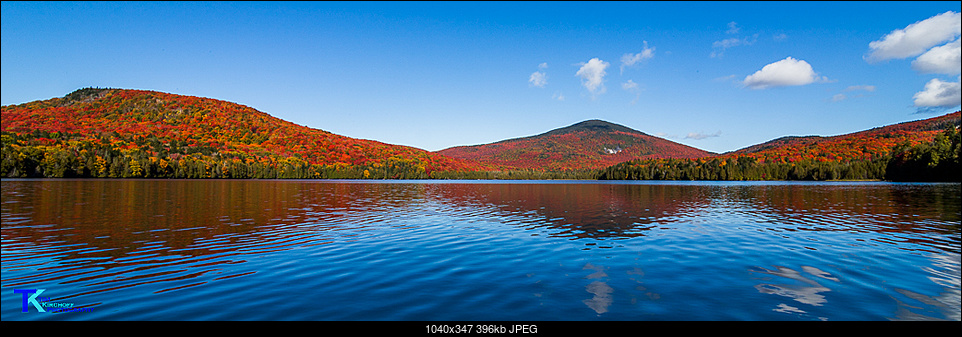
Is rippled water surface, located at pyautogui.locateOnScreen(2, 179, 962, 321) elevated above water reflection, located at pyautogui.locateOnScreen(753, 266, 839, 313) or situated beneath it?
elevated above

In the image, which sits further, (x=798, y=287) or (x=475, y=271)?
(x=475, y=271)

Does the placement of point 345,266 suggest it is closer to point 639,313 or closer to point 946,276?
point 639,313

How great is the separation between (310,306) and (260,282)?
12.0 ft

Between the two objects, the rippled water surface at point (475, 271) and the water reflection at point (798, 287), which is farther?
the water reflection at point (798, 287)

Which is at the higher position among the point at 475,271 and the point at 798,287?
the point at 475,271

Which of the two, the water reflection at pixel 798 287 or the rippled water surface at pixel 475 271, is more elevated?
the rippled water surface at pixel 475 271

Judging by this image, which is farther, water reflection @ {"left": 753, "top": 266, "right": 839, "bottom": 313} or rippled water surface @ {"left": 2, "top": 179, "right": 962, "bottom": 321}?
water reflection @ {"left": 753, "top": 266, "right": 839, "bottom": 313}

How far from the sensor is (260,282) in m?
14.4

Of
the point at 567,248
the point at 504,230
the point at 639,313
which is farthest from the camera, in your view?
the point at 504,230

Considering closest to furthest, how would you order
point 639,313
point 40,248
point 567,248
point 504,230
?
point 639,313 < point 40,248 < point 567,248 < point 504,230

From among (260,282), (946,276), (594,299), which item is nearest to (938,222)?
(946,276)

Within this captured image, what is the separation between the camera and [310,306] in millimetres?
11805
